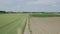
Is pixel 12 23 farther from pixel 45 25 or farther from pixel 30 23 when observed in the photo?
pixel 45 25

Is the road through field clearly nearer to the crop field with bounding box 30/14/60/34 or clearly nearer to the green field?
the crop field with bounding box 30/14/60/34

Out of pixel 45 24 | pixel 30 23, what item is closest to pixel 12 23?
pixel 30 23

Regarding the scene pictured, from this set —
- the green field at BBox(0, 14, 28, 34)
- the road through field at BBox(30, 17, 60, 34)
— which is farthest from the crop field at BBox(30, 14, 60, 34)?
the green field at BBox(0, 14, 28, 34)

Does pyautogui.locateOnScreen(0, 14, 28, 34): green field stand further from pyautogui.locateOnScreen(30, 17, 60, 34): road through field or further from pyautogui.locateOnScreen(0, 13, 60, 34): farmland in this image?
pyautogui.locateOnScreen(30, 17, 60, 34): road through field

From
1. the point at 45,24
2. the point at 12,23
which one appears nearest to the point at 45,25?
the point at 45,24
